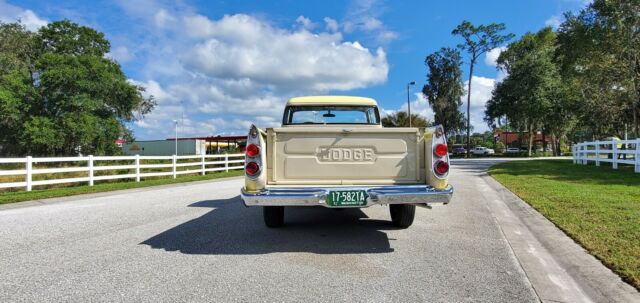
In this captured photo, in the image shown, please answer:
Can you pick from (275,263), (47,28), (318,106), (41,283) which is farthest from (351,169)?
(47,28)

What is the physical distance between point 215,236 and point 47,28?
42.9 metres

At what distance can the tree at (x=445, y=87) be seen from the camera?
5059 centimetres

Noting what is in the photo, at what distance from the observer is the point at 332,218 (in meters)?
7.00

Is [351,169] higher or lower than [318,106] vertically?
lower

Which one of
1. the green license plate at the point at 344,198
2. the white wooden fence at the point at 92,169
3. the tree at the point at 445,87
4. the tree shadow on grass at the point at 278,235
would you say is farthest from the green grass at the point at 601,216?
the tree at the point at 445,87

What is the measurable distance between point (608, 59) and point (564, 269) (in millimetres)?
26049

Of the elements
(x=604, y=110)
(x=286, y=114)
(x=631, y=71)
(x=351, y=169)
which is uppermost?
(x=631, y=71)

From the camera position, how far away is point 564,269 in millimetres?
4109

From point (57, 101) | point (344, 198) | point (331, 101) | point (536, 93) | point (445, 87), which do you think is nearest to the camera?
point (344, 198)

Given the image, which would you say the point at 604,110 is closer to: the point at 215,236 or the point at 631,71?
the point at 631,71

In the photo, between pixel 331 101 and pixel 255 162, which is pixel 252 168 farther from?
pixel 331 101

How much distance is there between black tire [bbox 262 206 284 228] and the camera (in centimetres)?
592

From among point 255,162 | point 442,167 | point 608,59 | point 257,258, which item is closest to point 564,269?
point 442,167

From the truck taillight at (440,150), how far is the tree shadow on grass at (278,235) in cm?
126
